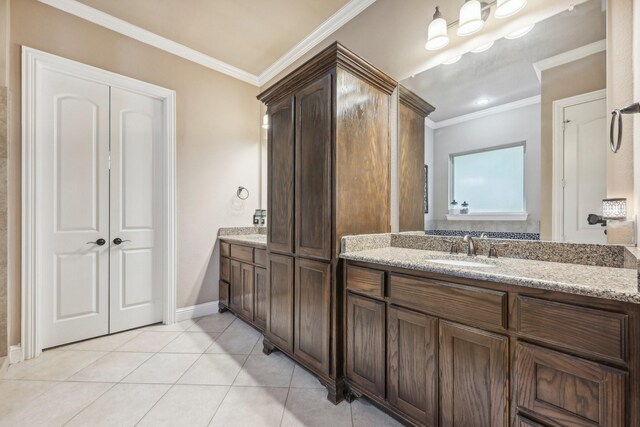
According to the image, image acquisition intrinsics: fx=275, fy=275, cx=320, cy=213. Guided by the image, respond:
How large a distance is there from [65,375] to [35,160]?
162 cm

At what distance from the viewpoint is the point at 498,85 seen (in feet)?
5.46

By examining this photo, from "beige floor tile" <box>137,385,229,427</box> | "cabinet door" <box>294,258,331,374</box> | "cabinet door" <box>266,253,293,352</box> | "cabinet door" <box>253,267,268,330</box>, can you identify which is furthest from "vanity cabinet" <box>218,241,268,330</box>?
"beige floor tile" <box>137,385,229,427</box>

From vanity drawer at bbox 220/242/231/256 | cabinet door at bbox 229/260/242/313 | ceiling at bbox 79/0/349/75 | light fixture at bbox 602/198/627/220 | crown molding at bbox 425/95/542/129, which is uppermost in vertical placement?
ceiling at bbox 79/0/349/75

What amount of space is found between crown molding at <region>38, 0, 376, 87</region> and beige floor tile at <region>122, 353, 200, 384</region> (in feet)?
9.51

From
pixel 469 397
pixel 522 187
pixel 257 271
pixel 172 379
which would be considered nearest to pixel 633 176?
pixel 522 187

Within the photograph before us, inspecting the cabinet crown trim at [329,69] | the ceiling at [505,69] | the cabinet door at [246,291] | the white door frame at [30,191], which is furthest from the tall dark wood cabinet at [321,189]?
the white door frame at [30,191]

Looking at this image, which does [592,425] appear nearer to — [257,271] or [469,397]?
[469,397]

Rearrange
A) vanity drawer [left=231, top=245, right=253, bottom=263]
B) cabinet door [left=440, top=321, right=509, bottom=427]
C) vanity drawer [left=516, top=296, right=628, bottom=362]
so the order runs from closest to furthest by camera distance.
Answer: vanity drawer [left=516, top=296, right=628, bottom=362]
cabinet door [left=440, top=321, right=509, bottom=427]
vanity drawer [left=231, top=245, right=253, bottom=263]

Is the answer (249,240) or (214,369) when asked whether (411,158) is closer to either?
(249,240)

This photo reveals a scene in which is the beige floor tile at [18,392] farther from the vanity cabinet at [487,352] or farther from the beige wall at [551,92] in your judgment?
the beige wall at [551,92]

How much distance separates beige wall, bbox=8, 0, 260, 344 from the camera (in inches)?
82.6

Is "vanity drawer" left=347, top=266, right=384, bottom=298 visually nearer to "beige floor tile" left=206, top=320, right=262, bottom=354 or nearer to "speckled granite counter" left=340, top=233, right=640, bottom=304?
"speckled granite counter" left=340, top=233, right=640, bottom=304

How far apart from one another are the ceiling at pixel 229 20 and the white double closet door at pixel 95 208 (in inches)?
26.9

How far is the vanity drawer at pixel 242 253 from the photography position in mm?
2643
